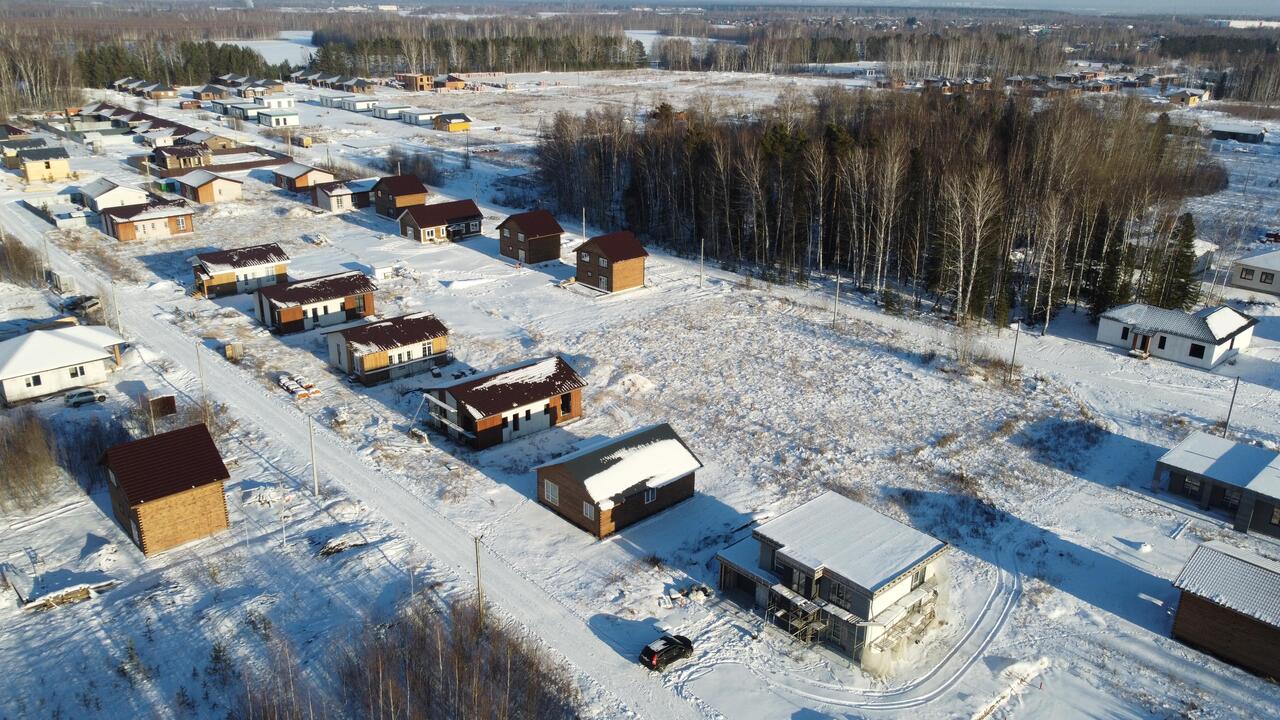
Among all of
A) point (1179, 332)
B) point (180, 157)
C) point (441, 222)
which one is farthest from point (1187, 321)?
point (180, 157)

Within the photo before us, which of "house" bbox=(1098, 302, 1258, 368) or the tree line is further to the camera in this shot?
the tree line

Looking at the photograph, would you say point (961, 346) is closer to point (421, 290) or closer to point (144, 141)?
point (421, 290)

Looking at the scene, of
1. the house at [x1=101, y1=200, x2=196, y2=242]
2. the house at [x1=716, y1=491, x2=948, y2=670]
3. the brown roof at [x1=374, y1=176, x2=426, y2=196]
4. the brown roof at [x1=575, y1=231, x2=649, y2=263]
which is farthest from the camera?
the brown roof at [x1=374, y1=176, x2=426, y2=196]

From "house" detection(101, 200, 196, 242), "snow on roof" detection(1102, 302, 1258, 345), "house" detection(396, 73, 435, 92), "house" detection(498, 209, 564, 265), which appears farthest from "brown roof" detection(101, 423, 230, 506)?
"house" detection(396, 73, 435, 92)

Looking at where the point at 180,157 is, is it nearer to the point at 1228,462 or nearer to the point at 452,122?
the point at 452,122

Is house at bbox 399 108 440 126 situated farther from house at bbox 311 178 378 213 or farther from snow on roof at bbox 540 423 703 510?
snow on roof at bbox 540 423 703 510

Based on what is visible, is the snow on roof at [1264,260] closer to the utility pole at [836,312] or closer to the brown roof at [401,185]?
the utility pole at [836,312]
